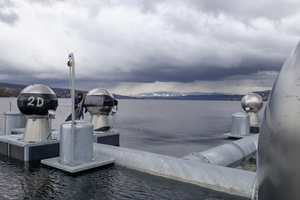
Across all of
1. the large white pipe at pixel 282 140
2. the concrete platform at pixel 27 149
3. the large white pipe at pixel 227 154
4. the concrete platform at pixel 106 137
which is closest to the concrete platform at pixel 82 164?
the concrete platform at pixel 27 149

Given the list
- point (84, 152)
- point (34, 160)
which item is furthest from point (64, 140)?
point (34, 160)

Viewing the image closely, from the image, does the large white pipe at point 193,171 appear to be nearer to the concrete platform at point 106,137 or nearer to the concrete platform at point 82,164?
the concrete platform at point 82,164

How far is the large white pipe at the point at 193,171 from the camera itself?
20.4ft

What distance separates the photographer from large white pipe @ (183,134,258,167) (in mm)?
7645

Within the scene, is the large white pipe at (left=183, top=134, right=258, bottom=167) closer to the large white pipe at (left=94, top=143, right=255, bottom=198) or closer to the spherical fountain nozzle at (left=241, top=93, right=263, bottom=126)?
the large white pipe at (left=94, top=143, right=255, bottom=198)

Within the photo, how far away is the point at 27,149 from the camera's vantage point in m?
9.60

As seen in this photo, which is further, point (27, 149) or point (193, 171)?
point (27, 149)

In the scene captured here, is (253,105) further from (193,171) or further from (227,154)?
(193,171)

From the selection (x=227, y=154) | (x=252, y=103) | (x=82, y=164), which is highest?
(x=252, y=103)

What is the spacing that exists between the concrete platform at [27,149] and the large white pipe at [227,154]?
225 inches

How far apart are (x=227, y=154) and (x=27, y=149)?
740cm

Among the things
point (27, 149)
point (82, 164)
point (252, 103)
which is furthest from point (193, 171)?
point (252, 103)

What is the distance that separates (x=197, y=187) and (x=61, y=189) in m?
3.65

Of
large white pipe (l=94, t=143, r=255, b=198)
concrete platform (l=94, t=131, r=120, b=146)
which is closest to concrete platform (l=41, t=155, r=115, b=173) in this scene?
large white pipe (l=94, t=143, r=255, b=198)
